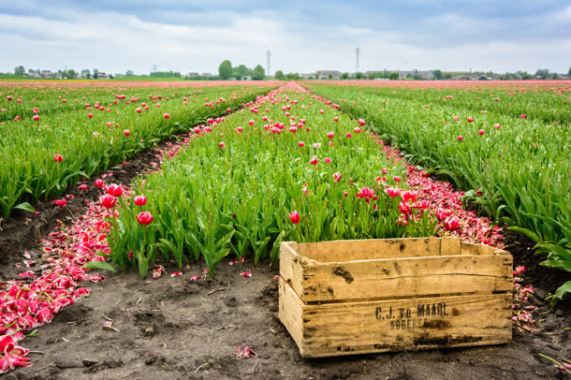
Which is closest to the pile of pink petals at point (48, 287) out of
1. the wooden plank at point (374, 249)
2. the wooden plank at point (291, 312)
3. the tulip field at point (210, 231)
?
the tulip field at point (210, 231)

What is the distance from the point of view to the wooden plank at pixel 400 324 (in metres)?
2.82

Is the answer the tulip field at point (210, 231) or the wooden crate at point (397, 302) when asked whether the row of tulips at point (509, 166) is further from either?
the wooden crate at point (397, 302)

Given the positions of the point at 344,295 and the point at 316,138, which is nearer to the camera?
the point at 344,295

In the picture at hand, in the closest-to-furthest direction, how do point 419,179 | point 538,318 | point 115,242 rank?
point 538,318, point 115,242, point 419,179

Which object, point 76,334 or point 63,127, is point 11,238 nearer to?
point 76,334

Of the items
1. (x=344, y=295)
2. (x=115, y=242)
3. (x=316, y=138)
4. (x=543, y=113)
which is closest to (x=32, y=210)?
(x=115, y=242)

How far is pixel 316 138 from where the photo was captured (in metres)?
8.35

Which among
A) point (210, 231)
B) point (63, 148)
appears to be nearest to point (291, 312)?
point (210, 231)

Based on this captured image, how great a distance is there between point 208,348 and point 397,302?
1.09 metres

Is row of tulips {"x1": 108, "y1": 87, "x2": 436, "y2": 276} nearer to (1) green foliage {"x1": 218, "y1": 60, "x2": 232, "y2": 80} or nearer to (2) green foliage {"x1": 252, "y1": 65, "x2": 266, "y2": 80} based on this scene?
(1) green foliage {"x1": 218, "y1": 60, "x2": 232, "y2": 80}

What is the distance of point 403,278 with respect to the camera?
112 inches

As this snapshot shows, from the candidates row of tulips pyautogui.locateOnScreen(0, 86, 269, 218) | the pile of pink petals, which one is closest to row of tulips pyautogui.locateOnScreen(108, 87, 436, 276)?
the pile of pink petals

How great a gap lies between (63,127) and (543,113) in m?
10.9

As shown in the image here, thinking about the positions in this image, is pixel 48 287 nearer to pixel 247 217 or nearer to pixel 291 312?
pixel 247 217
